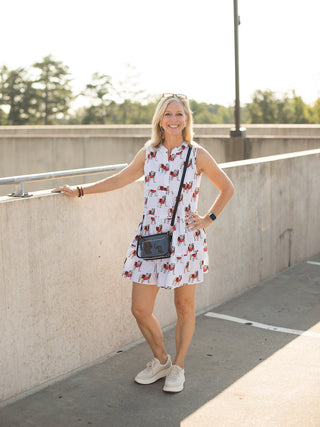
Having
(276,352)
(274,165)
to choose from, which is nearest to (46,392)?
(276,352)

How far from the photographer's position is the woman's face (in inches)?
161

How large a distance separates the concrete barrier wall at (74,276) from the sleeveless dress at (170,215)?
601mm

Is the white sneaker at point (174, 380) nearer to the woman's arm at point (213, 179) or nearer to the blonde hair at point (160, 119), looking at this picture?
the woman's arm at point (213, 179)

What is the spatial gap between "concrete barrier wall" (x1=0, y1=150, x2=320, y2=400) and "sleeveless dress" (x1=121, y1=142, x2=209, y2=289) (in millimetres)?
601

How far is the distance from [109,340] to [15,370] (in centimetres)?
99

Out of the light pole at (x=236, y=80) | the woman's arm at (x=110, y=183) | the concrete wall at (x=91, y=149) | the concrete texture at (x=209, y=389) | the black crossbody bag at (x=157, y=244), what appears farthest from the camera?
the light pole at (x=236, y=80)

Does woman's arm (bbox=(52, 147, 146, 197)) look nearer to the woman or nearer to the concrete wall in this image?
the woman

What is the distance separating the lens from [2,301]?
4.02m

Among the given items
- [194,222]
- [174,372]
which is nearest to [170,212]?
[194,222]

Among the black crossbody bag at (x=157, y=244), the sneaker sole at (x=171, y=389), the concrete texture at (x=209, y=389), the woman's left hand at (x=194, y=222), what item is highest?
the woman's left hand at (x=194, y=222)

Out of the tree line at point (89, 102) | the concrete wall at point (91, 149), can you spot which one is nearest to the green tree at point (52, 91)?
the tree line at point (89, 102)

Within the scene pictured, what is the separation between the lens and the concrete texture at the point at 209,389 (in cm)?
389

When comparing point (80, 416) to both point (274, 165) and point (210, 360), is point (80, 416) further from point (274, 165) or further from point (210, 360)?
point (274, 165)

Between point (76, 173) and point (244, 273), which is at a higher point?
point (76, 173)
